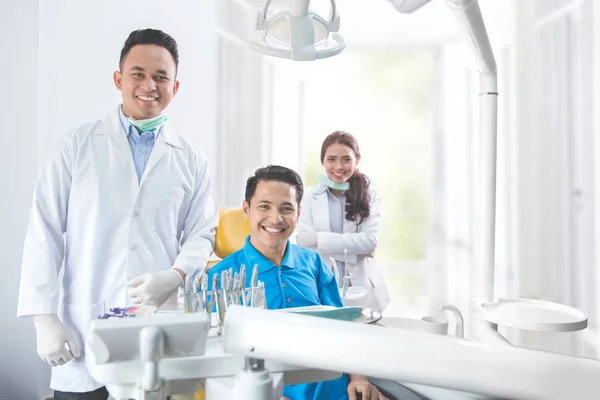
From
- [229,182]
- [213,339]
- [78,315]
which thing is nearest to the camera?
[213,339]

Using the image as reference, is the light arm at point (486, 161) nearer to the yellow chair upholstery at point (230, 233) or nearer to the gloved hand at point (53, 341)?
the yellow chair upholstery at point (230, 233)

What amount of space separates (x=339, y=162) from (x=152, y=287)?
1.14 metres

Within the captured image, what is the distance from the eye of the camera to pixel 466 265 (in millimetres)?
3127

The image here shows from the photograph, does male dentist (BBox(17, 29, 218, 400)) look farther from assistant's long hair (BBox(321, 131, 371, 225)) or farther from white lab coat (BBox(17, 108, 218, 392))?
assistant's long hair (BBox(321, 131, 371, 225))

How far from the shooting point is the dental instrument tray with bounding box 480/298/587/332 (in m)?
0.91

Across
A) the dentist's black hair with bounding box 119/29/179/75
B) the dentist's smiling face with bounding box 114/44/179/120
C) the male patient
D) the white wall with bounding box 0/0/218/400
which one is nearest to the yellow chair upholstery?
the male patient

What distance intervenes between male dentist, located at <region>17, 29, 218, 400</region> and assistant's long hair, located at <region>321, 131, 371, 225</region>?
825 mm

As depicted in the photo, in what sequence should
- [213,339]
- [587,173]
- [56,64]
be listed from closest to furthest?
[213,339] < [56,64] < [587,173]

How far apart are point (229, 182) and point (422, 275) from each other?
5.37 ft

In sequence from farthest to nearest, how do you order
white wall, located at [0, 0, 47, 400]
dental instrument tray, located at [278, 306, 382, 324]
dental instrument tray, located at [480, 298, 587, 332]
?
white wall, located at [0, 0, 47, 400]
dental instrument tray, located at [480, 298, 587, 332]
dental instrument tray, located at [278, 306, 382, 324]

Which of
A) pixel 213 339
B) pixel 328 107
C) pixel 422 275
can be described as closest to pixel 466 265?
pixel 422 275

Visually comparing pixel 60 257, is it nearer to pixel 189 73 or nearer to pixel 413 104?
pixel 189 73

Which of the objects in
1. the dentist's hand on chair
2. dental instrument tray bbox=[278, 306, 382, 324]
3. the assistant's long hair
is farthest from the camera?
the assistant's long hair

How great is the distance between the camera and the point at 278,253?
1.38 m
